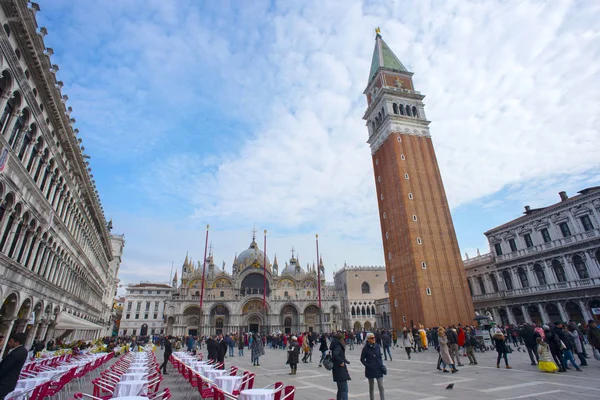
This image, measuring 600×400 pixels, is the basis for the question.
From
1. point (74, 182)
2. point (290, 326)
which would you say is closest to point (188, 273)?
point (290, 326)

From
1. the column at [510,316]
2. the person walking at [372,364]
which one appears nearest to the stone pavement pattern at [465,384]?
the person walking at [372,364]

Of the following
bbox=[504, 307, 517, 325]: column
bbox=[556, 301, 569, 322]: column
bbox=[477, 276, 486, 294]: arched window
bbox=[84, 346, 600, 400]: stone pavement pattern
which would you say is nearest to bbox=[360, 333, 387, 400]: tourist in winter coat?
bbox=[84, 346, 600, 400]: stone pavement pattern

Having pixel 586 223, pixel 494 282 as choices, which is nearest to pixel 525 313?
pixel 494 282

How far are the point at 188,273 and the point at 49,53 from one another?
4092cm

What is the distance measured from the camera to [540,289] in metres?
27.9

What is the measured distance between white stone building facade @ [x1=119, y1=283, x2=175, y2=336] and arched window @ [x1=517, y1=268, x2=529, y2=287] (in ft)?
164

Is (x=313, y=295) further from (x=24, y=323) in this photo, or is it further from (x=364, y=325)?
(x=24, y=323)

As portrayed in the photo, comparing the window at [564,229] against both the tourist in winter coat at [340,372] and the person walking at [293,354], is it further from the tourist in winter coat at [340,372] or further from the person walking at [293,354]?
Result: the tourist in winter coat at [340,372]

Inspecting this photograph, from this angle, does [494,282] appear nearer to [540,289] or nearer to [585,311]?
[540,289]

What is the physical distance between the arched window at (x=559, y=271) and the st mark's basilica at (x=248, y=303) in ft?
87.1

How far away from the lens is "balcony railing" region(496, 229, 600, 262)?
24.3 meters

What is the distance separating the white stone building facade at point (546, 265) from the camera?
79.4 feet

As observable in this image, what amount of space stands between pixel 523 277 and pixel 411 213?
12018 mm

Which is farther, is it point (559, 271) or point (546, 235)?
point (546, 235)
